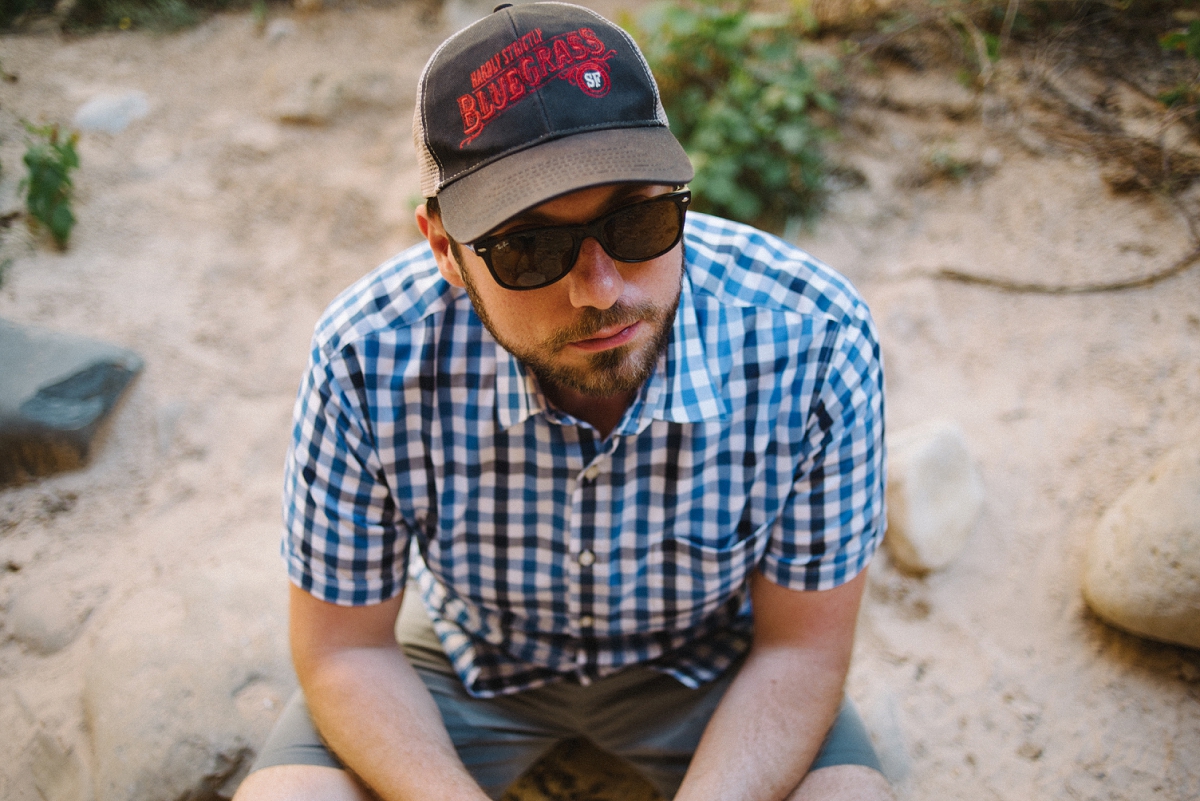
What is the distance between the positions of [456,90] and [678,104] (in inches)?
107

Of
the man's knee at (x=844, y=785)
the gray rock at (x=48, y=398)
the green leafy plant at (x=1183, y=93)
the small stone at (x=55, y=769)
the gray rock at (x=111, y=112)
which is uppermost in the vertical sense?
the gray rock at (x=111, y=112)

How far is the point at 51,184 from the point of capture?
3.60m

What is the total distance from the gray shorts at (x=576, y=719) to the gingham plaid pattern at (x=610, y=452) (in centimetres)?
30

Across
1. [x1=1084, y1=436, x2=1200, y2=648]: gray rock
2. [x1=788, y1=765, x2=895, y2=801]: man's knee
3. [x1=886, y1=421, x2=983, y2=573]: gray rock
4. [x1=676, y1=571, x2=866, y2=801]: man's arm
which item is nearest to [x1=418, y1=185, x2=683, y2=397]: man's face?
[x1=676, y1=571, x2=866, y2=801]: man's arm

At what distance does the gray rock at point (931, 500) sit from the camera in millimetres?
2566

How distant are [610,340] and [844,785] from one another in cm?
116

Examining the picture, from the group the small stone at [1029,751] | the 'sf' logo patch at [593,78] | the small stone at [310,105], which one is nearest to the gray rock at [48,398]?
the small stone at [310,105]

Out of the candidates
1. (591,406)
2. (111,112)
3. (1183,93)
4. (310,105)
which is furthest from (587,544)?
(111,112)

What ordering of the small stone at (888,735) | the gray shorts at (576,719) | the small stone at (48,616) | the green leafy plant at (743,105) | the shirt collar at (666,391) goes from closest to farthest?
1. the shirt collar at (666,391)
2. the gray shorts at (576,719)
3. the small stone at (888,735)
4. the small stone at (48,616)
5. the green leafy plant at (743,105)

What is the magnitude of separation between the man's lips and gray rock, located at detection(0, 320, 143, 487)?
102 inches

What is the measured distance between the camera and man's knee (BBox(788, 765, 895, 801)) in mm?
1674

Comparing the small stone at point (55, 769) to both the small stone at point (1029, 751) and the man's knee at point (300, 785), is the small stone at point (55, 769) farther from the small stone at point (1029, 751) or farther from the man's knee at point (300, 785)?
the small stone at point (1029, 751)

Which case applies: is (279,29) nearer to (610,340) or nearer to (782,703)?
(610,340)

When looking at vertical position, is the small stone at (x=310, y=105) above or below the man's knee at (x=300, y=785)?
above
